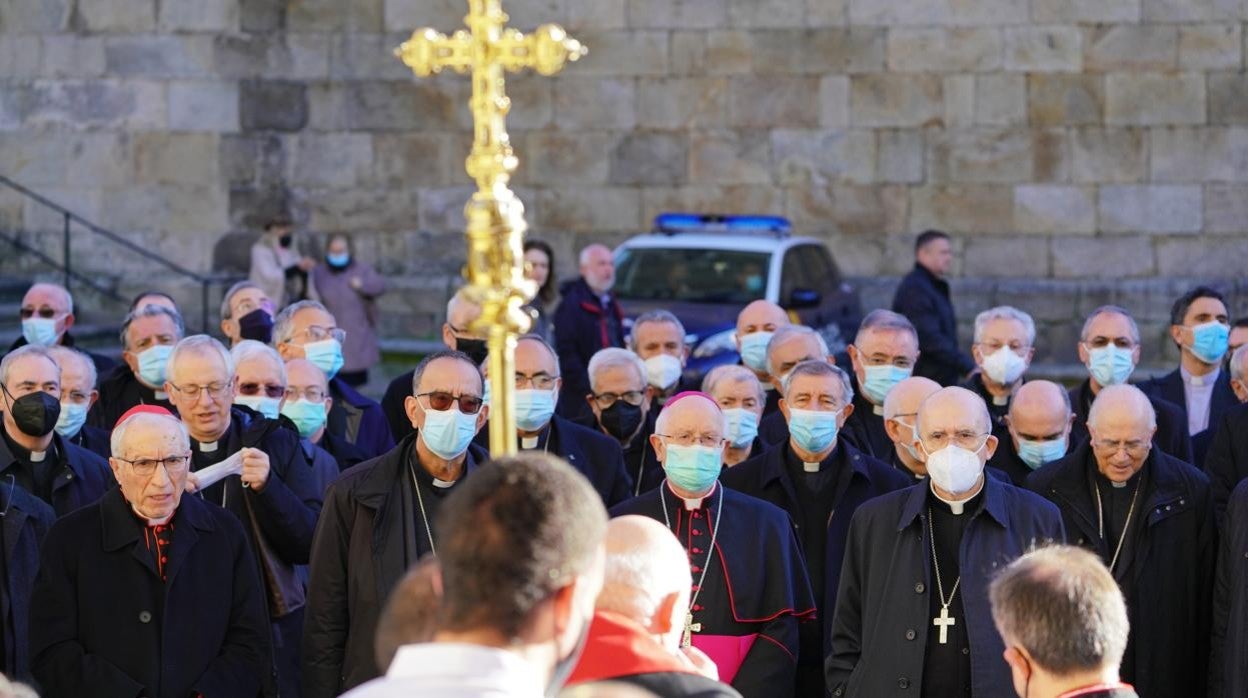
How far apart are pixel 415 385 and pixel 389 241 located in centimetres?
1137

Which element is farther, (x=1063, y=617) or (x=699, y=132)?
(x=699, y=132)

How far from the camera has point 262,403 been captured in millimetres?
8297

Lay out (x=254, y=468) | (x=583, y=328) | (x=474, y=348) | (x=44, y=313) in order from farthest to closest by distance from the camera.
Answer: (x=583, y=328)
(x=44, y=313)
(x=474, y=348)
(x=254, y=468)

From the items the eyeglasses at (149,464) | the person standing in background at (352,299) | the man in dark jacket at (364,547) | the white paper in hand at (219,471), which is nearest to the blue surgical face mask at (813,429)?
the man in dark jacket at (364,547)

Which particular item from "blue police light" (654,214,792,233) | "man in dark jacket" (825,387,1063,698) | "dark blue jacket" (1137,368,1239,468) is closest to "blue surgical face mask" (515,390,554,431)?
"man in dark jacket" (825,387,1063,698)

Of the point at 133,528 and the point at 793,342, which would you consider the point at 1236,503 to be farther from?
the point at 133,528

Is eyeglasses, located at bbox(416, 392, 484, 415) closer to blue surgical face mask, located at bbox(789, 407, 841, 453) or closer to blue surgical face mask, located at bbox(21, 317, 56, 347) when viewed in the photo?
blue surgical face mask, located at bbox(789, 407, 841, 453)

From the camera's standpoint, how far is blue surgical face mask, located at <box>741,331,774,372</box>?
→ 10.6 meters

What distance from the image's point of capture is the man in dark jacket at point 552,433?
7906 mm

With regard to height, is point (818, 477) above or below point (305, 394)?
below

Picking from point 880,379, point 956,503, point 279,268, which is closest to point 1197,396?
point 880,379

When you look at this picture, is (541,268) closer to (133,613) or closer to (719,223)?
(719,223)

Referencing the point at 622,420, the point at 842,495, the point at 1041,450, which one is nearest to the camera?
the point at 842,495

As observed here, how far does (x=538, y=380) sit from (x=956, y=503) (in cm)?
245
